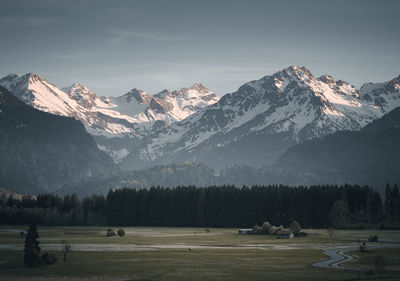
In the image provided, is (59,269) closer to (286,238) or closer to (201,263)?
(201,263)

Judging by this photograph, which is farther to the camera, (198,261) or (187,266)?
(198,261)

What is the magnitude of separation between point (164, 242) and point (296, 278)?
241ft

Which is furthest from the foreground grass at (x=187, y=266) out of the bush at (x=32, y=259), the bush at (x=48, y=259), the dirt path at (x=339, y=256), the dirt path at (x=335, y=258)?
the dirt path at (x=339, y=256)

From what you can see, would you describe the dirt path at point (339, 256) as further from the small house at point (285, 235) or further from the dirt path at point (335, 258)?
the small house at point (285, 235)

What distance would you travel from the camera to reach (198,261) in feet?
394

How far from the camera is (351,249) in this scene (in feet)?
466

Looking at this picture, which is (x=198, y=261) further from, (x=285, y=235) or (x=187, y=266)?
(x=285, y=235)

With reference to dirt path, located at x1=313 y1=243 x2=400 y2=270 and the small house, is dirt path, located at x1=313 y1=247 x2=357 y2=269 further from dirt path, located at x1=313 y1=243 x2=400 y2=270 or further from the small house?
the small house

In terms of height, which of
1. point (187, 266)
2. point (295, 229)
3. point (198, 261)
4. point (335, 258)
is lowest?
point (187, 266)

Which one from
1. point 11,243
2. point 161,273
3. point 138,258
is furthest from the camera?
point 11,243

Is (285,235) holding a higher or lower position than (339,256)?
higher

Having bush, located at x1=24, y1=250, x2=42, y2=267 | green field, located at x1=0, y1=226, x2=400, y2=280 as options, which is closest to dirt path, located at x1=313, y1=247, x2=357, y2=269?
green field, located at x1=0, y1=226, x2=400, y2=280

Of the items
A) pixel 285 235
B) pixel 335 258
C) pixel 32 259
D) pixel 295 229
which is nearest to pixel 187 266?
pixel 32 259

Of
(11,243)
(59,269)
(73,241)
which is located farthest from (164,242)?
(59,269)
